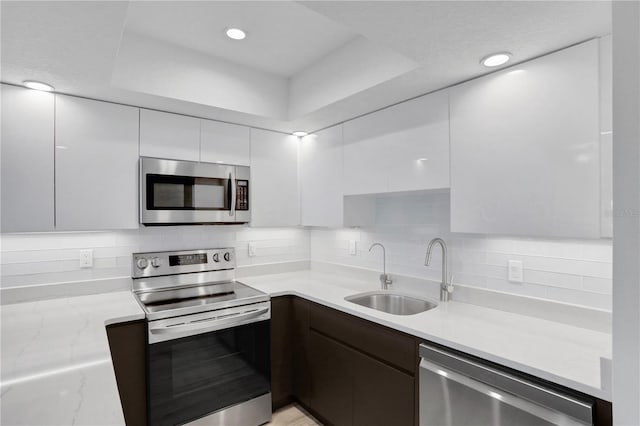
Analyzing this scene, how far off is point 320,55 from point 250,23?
54cm

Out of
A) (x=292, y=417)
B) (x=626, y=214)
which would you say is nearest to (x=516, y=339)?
(x=626, y=214)

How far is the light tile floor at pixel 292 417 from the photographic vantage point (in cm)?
228

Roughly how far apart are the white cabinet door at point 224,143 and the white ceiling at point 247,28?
0.50 m

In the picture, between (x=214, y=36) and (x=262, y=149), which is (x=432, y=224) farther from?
(x=214, y=36)

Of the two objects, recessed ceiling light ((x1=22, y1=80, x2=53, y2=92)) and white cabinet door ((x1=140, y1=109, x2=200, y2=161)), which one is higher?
recessed ceiling light ((x1=22, y1=80, x2=53, y2=92))

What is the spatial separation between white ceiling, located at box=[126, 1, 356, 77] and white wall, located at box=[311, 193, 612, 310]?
123 centimetres

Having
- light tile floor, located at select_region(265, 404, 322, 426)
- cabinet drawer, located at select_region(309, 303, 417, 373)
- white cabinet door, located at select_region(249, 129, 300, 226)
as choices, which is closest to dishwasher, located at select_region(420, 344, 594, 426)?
cabinet drawer, located at select_region(309, 303, 417, 373)

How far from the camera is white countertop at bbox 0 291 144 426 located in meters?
0.77

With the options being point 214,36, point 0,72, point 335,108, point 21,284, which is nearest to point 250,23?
point 214,36

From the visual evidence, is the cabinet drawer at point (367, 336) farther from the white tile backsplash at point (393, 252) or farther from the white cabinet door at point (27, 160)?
the white cabinet door at point (27, 160)

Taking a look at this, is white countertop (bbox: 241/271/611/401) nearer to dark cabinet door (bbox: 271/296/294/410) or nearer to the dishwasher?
the dishwasher

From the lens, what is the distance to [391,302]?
93.3 inches

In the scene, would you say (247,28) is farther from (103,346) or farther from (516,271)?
(516,271)

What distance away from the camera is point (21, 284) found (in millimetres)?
2031
